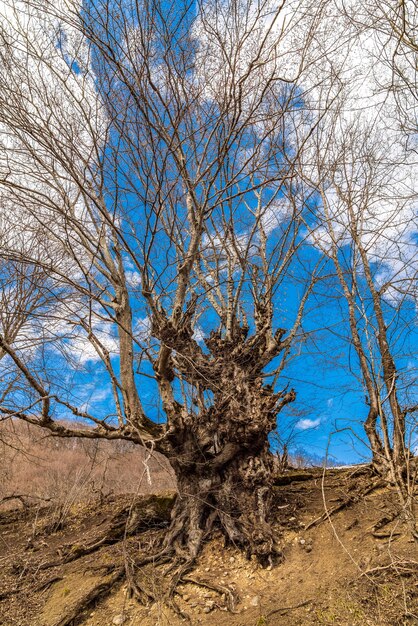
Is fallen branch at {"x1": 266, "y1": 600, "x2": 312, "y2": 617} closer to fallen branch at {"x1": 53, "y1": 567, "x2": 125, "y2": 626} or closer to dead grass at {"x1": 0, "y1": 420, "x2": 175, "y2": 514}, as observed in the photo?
dead grass at {"x1": 0, "y1": 420, "x2": 175, "y2": 514}

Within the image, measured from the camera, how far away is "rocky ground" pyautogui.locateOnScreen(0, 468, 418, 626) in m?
3.28

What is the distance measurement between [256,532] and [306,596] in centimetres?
89

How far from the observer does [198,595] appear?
3820mm

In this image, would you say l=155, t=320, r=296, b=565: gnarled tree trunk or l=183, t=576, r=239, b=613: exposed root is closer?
l=183, t=576, r=239, b=613: exposed root

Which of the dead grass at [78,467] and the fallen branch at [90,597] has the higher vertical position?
the dead grass at [78,467]

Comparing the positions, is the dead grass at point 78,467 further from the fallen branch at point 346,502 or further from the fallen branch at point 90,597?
the fallen branch at point 346,502

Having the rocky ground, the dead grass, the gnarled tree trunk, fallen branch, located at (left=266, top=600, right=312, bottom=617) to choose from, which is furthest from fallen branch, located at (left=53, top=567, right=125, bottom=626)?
fallen branch, located at (left=266, top=600, right=312, bottom=617)

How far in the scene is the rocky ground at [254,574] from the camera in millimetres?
3277

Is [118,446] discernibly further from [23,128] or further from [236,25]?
[236,25]

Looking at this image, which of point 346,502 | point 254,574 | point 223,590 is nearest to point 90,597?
point 223,590

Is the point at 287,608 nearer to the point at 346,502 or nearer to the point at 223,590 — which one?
the point at 223,590

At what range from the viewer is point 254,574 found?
4.00 meters

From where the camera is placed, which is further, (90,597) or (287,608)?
(90,597)

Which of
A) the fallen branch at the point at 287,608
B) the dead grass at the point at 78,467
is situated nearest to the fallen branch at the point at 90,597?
the dead grass at the point at 78,467
